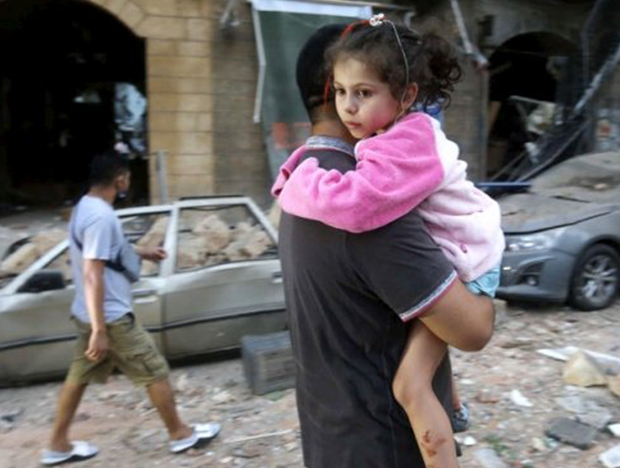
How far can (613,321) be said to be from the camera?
227 inches

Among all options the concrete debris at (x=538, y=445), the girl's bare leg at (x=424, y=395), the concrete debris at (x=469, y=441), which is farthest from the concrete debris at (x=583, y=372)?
the girl's bare leg at (x=424, y=395)

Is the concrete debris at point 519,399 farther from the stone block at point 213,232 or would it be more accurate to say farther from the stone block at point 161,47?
the stone block at point 161,47

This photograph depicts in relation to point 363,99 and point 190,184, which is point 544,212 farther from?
point 363,99

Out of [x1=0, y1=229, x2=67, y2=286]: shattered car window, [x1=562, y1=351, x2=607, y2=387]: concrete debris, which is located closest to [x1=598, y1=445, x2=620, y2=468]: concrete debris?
[x1=562, y1=351, x2=607, y2=387]: concrete debris

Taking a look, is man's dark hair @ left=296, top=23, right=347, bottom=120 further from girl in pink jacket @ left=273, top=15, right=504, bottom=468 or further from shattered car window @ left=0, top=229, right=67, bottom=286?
shattered car window @ left=0, top=229, right=67, bottom=286

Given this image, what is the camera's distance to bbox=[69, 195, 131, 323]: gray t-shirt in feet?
11.2

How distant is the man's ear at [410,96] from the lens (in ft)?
4.23

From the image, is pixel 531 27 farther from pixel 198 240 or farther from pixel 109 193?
pixel 109 193

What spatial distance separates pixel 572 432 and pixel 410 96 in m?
3.03

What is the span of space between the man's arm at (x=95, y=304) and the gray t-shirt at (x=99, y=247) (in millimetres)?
52

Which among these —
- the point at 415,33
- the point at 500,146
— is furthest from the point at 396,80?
the point at 500,146

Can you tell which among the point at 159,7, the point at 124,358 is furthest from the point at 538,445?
the point at 159,7

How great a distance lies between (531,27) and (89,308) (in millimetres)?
9970

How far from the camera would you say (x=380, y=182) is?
1.19m
